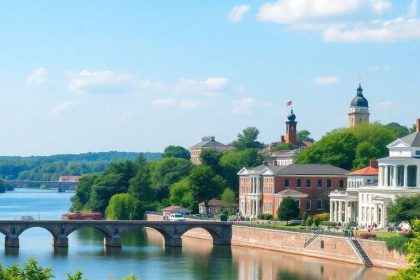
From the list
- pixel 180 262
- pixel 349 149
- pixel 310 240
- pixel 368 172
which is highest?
pixel 349 149

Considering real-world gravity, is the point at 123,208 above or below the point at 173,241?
above

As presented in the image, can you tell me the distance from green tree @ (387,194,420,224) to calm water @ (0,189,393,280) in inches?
242

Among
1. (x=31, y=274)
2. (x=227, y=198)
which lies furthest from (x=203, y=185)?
(x=31, y=274)

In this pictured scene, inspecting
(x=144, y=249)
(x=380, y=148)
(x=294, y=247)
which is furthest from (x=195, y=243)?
(x=380, y=148)

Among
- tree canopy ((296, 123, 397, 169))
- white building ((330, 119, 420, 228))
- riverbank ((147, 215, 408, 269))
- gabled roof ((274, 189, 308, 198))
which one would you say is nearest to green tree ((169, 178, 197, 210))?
tree canopy ((296, 123, 397, 169))

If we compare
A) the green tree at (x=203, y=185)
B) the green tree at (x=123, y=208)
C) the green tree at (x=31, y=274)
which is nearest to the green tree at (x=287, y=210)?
the green tree at (x=203, y=185)

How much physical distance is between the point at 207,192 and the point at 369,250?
54.8 m

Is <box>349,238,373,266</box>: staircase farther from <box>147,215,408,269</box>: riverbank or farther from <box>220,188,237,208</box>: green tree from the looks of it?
<box>220,188,237,208</box>: green tree

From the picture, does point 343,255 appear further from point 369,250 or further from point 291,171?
point 291,171

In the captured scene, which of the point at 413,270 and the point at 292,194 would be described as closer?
the point at 413,270

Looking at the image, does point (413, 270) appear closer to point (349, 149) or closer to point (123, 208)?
point (349, 149)

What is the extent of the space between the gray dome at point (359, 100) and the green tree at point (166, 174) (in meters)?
31.1

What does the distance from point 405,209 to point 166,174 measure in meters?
79.4

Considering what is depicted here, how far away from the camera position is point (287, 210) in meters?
117
